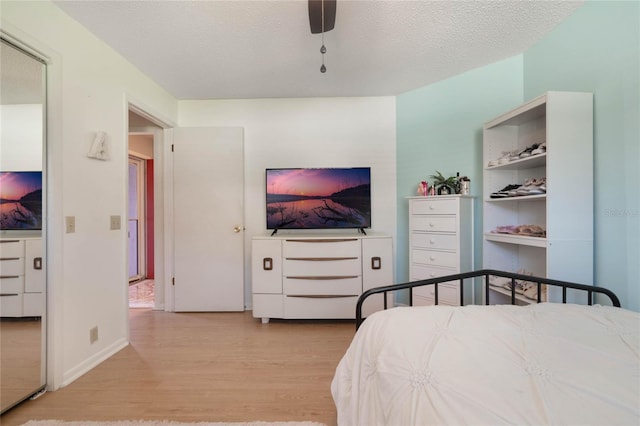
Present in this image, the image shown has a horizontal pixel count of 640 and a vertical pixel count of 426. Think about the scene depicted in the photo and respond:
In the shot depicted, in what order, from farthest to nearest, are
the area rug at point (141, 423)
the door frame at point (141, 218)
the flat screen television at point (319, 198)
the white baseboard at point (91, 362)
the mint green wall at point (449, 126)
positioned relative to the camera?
the door frame at point (141, 218)
the flat screen television at point (319, 198)
the mint green wall at point (449, 126)
the white baseboard at point (91, 362)
the area rug at point (141, 423)

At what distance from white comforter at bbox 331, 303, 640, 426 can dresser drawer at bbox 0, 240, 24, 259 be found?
6.24ft

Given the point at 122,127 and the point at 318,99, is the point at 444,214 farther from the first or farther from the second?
the point at 122,127

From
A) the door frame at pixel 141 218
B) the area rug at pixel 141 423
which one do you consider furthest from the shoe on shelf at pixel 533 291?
the door frame at pixel 141 218

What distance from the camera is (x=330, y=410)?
1412 mm

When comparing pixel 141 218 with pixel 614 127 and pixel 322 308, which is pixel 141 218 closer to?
pixel 322 308

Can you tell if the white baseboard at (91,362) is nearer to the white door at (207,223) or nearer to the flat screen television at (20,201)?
the white door at (207,223)

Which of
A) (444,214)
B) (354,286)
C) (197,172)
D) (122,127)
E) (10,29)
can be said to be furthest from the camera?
(197,172)

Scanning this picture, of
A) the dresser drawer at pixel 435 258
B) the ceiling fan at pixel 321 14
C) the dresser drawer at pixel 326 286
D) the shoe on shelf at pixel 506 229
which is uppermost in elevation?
the ceiling fan at pixel 321 14

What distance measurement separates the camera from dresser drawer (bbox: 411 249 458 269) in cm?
230

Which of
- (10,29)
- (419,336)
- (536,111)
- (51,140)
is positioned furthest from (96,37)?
(536,111)

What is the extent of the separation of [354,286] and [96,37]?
2.92 m

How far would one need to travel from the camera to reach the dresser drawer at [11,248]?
141cm

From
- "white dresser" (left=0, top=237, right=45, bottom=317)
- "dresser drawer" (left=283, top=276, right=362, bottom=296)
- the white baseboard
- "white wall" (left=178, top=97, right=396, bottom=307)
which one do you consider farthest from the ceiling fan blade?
the white baseboard

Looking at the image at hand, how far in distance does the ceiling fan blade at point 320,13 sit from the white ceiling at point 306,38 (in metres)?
0.17
